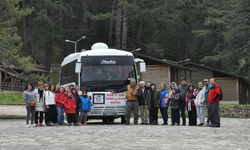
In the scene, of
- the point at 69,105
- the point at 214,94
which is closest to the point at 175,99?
the point at 214,94

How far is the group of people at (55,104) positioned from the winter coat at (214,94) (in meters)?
4.96

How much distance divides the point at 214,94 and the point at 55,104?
620 cm

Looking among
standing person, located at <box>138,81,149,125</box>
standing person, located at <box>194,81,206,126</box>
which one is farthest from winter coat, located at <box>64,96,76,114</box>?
standing person, located at <box>194,81,206,126</box>

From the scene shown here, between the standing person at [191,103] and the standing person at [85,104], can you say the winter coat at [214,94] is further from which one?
the standing person at [85,104]

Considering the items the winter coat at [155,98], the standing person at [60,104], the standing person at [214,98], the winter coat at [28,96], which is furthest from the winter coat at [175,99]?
the winter coat at [28,96]

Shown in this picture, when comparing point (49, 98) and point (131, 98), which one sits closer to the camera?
point (49, 98)

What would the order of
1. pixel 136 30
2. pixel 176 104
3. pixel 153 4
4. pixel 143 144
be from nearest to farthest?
pixel 143 144 → pixel 176 104 → pixel 153 4 → pixel 136 30

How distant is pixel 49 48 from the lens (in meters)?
69.8

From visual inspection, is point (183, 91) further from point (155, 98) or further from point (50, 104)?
point (50, 104)

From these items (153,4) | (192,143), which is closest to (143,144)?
(192,143)

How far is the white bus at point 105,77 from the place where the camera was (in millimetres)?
19484

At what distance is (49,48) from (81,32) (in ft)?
21.4

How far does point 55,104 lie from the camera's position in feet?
60.6

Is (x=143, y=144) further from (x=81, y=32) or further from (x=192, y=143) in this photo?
(x=81, y=32)
